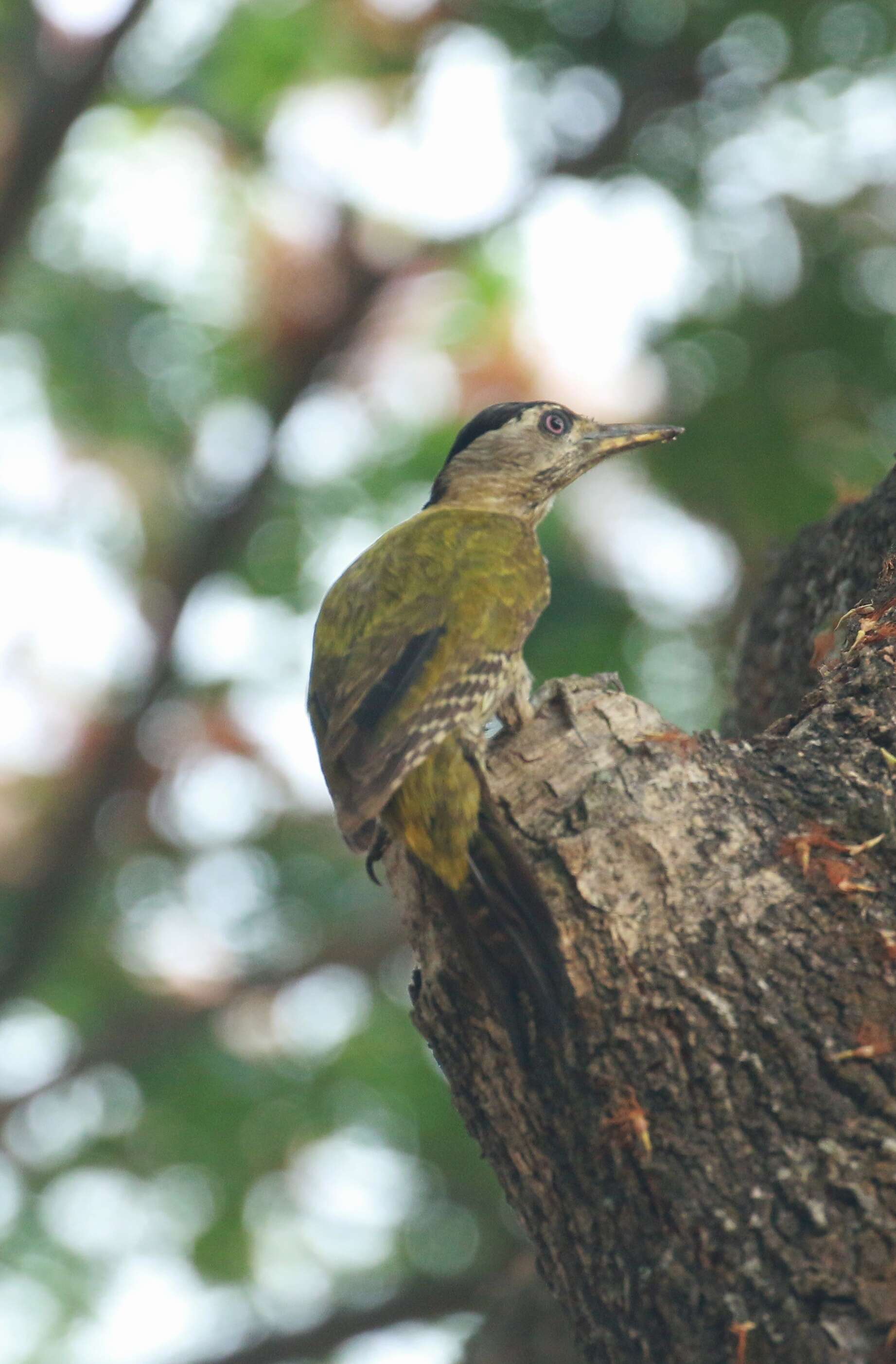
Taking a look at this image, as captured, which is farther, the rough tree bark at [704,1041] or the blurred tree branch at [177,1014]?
the blurred tree branch at [177,1014]

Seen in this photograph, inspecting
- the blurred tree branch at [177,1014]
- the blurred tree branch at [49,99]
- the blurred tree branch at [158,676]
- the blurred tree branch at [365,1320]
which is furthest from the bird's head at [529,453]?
the blurred tree branch at [365,1320]

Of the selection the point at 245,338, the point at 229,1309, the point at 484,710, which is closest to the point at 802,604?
the point at 484,710

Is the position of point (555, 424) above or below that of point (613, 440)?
above

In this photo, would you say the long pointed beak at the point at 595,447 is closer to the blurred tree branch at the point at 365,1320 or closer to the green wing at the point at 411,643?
the green wing at the point at 411,643

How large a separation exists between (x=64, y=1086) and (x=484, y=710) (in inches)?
158

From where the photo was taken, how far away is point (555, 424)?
4.55 metres

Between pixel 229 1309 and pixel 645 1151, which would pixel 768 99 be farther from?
pixel 229 1309

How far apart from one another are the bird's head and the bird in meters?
0.02

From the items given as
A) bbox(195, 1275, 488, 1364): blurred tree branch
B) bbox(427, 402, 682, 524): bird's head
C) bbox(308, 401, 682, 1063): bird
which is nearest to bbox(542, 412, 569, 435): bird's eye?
bbox(427, 402, 682, 524): bird's head

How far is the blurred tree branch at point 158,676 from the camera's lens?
5.70 meters

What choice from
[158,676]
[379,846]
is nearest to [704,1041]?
[379,846]

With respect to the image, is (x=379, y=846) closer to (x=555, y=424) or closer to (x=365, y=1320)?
(x=555, y=424)

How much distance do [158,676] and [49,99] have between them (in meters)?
2.22

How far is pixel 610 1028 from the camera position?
235cm
